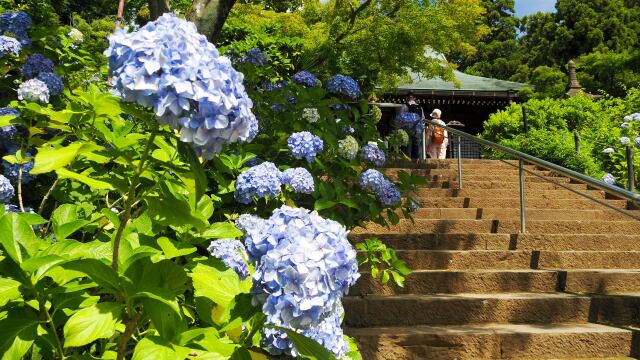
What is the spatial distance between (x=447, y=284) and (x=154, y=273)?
328 centimetres

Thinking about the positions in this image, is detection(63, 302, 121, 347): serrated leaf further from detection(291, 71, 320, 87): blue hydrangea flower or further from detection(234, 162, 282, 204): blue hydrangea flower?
detection(291, 71, 320, 87): blue hydrangea flower

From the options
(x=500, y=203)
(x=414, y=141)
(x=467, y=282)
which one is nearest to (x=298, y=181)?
(x=467, y=282)

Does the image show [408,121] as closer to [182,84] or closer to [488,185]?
[182,84]

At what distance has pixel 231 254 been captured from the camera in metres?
1.61

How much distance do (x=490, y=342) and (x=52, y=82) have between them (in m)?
2.68

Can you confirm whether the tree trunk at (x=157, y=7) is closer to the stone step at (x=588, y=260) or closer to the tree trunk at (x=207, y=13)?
the tree trunk at (x=207, y=13)

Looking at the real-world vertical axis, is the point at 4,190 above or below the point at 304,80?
below

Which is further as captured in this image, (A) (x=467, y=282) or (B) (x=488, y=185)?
(B) (x=488, y=185)

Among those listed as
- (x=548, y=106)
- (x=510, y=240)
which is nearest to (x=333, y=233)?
(x=510, y=240)

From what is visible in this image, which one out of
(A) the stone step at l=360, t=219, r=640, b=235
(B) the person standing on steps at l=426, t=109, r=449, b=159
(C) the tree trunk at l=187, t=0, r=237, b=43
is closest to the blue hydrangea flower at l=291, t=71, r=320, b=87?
(C) the tree trunk at l=187, t=0, r=237, b=43

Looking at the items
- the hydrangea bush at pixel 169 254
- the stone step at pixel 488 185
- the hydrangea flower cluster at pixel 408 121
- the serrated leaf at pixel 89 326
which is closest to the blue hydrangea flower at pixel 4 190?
the hydrangea bush at pixel 169 254

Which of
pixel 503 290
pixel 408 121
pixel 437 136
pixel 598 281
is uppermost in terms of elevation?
pixel 437 136

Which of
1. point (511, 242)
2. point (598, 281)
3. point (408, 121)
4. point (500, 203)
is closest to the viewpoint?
point (408, 121)

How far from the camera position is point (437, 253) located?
4.32 m
